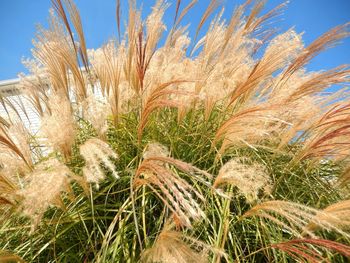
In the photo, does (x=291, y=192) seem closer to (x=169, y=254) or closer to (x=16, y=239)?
(x=169, y=254)

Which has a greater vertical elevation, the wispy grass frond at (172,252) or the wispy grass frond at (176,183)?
the wispy grass frond at (176,183)

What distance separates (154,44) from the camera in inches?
77.1

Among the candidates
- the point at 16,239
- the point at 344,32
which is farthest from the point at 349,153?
the point at 16,239

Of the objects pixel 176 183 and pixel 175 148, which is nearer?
pixel 176 183

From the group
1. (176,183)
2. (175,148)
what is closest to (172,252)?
(176,183)

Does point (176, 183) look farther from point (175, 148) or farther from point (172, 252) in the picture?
point (175, 148)

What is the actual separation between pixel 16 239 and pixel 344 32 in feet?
7.03

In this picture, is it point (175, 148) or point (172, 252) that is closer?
point (172, 252)

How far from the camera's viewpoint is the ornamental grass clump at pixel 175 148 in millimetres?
1253

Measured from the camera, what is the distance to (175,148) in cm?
179

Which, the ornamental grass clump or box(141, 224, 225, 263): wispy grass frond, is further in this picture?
the ornamental grass clump

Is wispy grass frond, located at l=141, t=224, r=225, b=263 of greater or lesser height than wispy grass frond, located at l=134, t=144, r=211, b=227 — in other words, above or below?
below

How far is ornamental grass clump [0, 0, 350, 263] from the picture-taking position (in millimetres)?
1253

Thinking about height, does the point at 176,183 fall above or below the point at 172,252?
above
